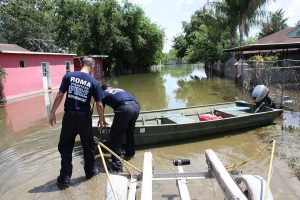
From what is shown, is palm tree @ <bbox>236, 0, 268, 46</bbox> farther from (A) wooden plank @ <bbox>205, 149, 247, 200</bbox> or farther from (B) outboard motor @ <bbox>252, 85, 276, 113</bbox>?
(A) wooden plank @ <bbox>205, 149, 247, 200</bbox>

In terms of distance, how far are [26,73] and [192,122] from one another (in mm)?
15483

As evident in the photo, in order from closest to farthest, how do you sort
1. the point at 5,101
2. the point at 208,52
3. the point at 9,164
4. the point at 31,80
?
the point at 9,164 < the point at 5,101 < the point at 31,80 < the point at 208,52

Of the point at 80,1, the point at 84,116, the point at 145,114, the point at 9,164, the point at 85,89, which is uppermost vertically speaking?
the point at 80,1

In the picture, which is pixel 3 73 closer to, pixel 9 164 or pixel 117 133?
pixel 9 164

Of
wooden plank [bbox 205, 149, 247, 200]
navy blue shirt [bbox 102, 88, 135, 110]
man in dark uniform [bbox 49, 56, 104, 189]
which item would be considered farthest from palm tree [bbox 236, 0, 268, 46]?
wooden plank [bbox 205, 149, 247, 200]

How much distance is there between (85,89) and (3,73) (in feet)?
44.5

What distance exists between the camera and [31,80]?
2161 cm

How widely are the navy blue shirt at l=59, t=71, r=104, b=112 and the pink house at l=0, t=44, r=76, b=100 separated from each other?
14.2 meters

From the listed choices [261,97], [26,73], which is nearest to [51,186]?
[261,97]

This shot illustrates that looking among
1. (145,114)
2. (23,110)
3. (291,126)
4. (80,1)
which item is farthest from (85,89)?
(80,1)

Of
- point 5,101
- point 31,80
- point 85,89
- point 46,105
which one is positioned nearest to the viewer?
point 85,89

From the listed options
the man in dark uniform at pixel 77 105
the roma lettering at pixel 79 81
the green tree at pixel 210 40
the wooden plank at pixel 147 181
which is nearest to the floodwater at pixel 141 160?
the man in dark uniform at pixel 77 105

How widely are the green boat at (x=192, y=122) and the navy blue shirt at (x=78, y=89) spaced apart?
183 cm

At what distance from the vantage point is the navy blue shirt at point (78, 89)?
5590mm
